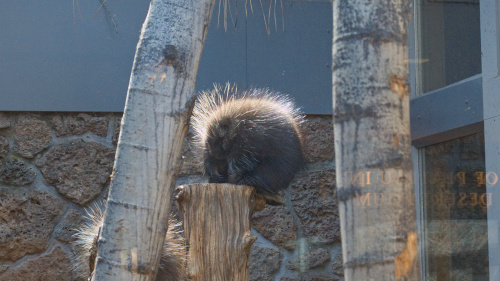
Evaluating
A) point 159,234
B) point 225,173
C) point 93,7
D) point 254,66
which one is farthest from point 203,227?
point 93,7

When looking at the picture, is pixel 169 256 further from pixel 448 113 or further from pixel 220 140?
pixel 448 113

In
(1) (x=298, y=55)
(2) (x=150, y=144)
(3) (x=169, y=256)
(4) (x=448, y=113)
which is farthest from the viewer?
(1) (x=298, y=55)

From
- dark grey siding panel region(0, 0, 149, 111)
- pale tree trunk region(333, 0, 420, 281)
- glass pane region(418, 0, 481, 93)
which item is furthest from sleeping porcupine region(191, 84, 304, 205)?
pale tree trunk region(333, 0, 420, 281)

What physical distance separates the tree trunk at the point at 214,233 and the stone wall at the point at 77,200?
1.01 m

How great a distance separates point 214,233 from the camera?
6.59 ft

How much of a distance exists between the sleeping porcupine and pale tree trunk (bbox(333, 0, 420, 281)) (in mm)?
1242

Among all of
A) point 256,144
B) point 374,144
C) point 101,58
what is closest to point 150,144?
point 374,144

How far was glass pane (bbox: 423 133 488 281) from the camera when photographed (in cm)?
222

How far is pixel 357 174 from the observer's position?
949 millimetres

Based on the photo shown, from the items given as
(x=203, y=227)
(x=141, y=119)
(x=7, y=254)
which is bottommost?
(x=7, y=254)

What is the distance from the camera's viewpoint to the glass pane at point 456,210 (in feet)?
7.28

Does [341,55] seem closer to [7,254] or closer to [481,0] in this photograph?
[481,0]

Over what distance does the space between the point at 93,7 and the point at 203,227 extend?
1.66 metres

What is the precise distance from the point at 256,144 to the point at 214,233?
0.41 metres
